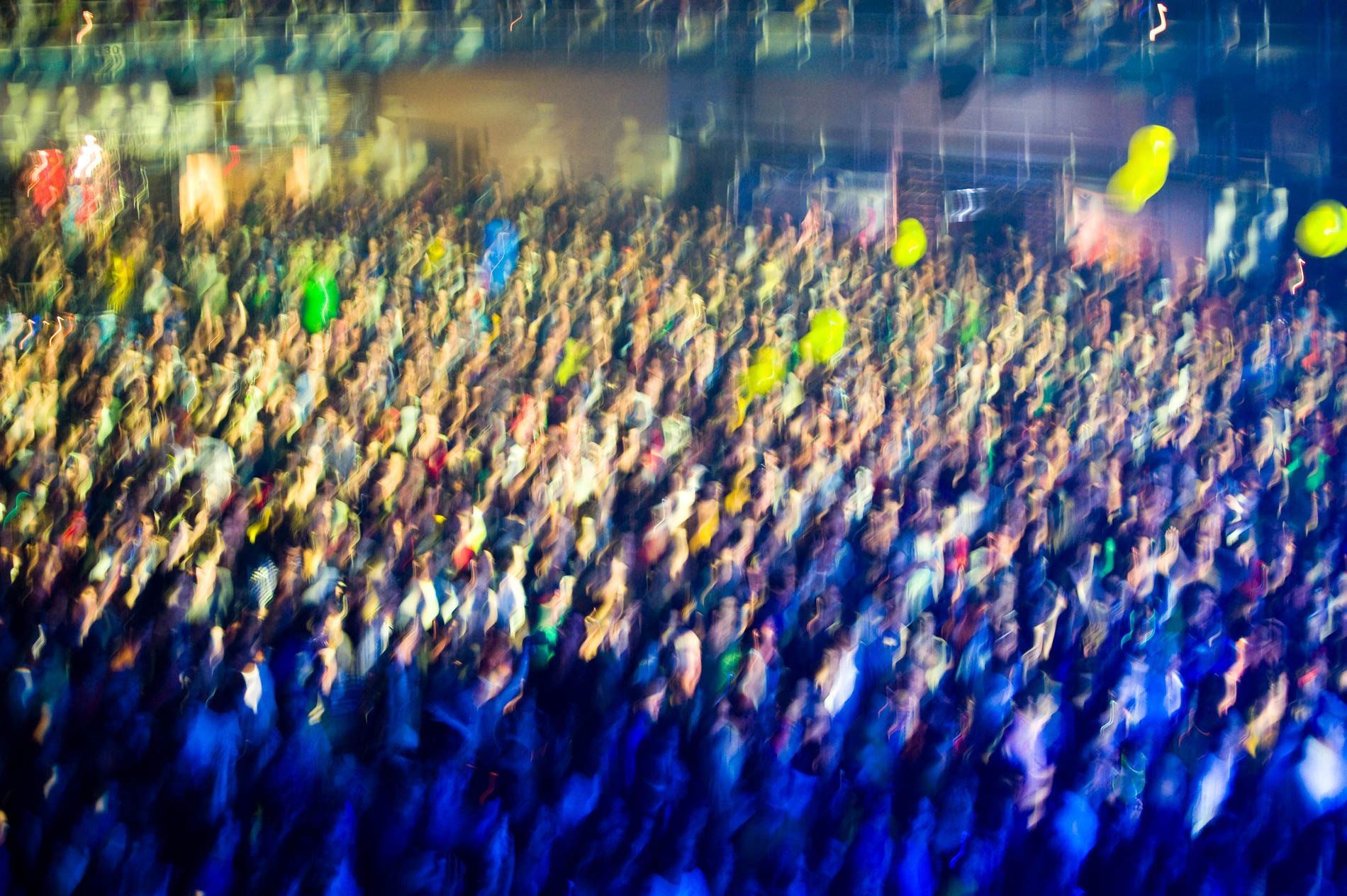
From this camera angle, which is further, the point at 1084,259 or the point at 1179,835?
the point at 1084,259

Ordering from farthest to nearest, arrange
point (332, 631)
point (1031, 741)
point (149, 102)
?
point (149, 102) → point (332, 631) → point (1031, 741)

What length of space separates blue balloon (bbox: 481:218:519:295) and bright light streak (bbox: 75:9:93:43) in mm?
6175

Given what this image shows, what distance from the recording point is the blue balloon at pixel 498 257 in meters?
9.41

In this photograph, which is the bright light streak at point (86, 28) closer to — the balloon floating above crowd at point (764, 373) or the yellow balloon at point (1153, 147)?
the balloon floating above crowd at point (764, 373)

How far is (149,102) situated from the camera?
14.7 meters

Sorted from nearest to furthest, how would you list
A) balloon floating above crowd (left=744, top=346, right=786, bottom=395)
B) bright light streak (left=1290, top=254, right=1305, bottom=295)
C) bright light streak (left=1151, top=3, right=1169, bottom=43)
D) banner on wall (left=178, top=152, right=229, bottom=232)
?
balloon floating above crowd (left=744, top=346, right=786, bottom=395)
bright light streak (left=1151, top=3, right=1169, bottom=43)
bright light streak (left=1290, top=254, right=1305, bottom=295)
banner on wall (left=178, top=152, right=229, bottom=232)

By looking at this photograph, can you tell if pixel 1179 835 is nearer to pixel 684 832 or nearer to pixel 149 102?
pixel 684 832

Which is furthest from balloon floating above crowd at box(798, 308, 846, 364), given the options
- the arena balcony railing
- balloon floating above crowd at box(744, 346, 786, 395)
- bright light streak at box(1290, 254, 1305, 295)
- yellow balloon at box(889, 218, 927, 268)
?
bright light streak at box(1290, 254, 1305, 295)

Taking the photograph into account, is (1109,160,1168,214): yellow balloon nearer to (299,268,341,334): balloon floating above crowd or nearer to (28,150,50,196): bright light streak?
(299,268,341,334): balloon floating above crowd

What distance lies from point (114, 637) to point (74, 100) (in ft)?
43.8

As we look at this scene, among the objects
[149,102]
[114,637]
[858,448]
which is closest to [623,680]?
[114,637]

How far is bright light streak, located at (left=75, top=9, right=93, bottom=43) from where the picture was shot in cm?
1322

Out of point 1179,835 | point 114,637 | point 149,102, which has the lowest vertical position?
point 1179,835

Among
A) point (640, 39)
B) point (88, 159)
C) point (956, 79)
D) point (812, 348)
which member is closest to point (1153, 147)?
point (812, 348)
